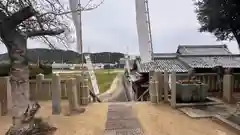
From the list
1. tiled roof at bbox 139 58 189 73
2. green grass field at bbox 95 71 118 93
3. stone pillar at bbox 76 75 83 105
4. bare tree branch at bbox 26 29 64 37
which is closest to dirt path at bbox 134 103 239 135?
stone pillar at bbox 76 75 83 105

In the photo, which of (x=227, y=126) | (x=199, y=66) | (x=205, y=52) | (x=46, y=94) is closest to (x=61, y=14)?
(x=227, y=126)

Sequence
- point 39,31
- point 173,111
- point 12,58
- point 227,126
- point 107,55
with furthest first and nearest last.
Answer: point 107,55, point 173,111, point 227,126, point 39,31, point 12,58

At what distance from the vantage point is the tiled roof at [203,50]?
15.7 m

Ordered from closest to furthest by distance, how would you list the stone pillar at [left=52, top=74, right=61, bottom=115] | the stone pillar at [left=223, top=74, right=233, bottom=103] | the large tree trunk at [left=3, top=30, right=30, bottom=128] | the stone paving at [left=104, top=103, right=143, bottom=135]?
the large tree trunk at [left=3, top=30, right=30, bottom=128] < the stone paving at [left=104, top=103, right=143, bottom=135] < the stone pillar at [left=52, top=74, right=61, bottom=115] < the stone pillar at [left=223, top=74, right=233, bottom=103]

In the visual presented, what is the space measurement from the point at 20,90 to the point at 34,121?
34.5 inches

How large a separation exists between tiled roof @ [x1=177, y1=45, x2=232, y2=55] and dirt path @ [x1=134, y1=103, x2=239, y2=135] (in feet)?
29.7

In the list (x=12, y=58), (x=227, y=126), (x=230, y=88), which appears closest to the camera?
(x=12, y=58)

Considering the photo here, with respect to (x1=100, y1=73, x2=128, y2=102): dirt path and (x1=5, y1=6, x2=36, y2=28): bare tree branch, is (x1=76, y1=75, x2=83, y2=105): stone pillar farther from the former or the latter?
(x1=100, y1=73, x2=128, y2=102): dirt path

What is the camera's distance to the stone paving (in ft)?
17.7

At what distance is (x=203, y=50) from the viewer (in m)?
16.2

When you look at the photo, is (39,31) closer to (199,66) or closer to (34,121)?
(34,121)

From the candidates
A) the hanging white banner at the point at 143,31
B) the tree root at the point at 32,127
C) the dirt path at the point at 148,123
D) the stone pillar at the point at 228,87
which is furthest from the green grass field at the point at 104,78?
the tree root at the point at 32,127

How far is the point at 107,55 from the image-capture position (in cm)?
2811

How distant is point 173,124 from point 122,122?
1.16 meters
